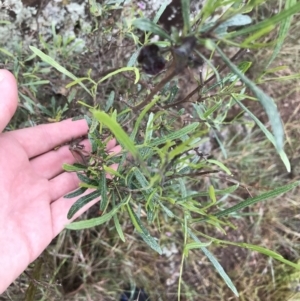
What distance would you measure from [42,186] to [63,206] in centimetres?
8

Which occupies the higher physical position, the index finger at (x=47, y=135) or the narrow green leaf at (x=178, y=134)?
the narrow green leaf at (x=178, y=134)

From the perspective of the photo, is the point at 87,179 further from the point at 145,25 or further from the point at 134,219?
Answer: the point at 145,25

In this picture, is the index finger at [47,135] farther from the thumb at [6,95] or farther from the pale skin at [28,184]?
the thumb at [6,95]

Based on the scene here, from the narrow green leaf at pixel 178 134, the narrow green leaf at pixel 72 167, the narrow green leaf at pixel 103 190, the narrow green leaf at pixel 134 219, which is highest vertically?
the narrow green leaf at pixel 178 134

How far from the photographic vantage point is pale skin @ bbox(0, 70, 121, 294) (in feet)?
3.48

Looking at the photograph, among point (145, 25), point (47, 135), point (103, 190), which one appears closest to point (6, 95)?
point (47, 135)

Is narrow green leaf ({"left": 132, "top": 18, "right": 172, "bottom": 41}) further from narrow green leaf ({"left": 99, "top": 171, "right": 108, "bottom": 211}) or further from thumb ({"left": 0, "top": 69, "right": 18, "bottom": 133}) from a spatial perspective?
thumb ({"left": 0, "top": 69, "right": 18, "bottom": 133})

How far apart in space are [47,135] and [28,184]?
0.15 meters

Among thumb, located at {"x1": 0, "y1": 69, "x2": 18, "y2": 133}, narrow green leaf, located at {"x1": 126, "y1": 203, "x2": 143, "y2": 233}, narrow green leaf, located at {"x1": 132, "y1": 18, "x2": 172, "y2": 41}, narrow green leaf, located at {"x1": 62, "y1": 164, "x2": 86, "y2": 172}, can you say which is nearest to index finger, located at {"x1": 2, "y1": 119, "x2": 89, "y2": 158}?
thumb, located at {"x1": 0, "y1": 69, "x2": 18, "y2": 133}

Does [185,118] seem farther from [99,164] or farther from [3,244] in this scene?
[3,244]

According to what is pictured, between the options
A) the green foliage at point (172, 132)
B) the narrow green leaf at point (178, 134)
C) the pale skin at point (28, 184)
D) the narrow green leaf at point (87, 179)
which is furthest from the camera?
the pale skin at point (28, 184)

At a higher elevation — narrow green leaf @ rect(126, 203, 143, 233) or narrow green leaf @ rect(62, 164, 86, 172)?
narrow green leaf @ rect(62, 164, 86, 172)

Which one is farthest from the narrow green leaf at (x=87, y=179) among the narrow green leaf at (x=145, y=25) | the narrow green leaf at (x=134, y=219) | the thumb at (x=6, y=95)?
the narrow green leaf at (x=145, y=25)

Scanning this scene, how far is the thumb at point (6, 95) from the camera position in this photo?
1.01 meters
